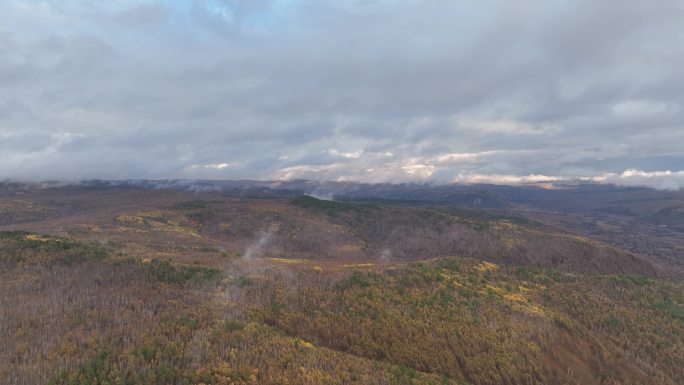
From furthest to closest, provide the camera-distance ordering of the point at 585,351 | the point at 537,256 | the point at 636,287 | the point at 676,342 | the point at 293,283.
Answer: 1. the point at 537,256
2. the point at 636,287
3. the point at 293,283
4. the point at 676,342
5. the point at 585,351

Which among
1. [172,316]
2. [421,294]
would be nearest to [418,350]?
[421,294]

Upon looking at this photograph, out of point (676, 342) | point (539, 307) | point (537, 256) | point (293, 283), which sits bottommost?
point (537, 256)

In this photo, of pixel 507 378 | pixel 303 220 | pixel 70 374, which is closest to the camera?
pixel 70 374

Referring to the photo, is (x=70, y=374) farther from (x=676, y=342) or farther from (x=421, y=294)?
(x=676, y=342)

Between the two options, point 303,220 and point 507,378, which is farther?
point 303,220

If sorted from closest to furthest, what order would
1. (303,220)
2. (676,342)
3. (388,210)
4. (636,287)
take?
(676,342) → (636,287) → (303,220) → (388,210)

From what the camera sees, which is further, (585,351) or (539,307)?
(539,307)

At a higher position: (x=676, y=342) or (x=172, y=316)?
(x=172, y=316)

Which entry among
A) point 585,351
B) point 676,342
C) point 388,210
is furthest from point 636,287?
point 388,210

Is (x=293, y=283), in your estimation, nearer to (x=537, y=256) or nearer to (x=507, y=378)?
(x=507, y=378)
